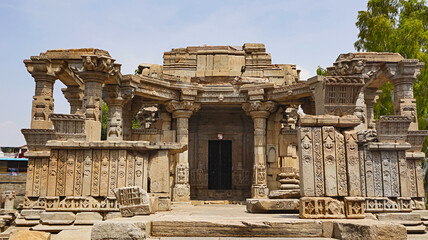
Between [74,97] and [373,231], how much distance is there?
41.1 ft

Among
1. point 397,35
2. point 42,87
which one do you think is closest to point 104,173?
point 42,87

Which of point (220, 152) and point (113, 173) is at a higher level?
point (220, 152)

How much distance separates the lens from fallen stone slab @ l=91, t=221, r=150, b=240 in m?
4.45

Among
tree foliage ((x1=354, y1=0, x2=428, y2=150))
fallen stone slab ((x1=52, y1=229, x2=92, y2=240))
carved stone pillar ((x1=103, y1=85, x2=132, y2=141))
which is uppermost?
tree foliage ((x1=354, y1=0, x2=428, y2=150))

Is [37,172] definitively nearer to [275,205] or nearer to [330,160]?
[275,205]

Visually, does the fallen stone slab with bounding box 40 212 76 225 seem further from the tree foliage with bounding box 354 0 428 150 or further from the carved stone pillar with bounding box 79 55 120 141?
the tree foliage with bounding box 354 0 428 150

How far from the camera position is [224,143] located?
16594 mm

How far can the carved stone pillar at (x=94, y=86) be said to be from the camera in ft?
33.4

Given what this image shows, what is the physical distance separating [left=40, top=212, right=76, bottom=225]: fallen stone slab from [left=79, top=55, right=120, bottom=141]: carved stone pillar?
325 centimetres

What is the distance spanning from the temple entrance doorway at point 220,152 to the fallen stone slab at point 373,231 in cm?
1142

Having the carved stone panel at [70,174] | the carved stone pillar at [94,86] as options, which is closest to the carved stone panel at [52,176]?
the carved stone panel at [70,174]

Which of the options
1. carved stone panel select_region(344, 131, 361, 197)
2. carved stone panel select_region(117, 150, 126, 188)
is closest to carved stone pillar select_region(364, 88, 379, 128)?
carved stone panel select_region(344, 131, 361, 197)

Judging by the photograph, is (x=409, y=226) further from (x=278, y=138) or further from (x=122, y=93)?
(x=122, y=93)

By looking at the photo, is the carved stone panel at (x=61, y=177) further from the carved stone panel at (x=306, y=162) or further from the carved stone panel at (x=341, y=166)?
the carved stone panel at (x=341, y=166)
